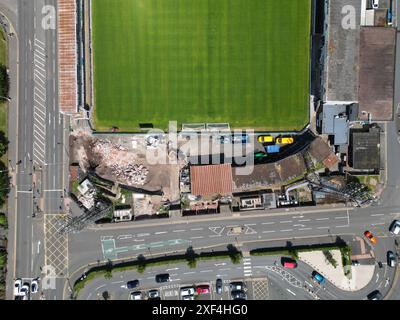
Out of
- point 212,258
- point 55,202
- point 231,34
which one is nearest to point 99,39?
point 231,34

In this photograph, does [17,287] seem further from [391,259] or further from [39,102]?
[391,259]

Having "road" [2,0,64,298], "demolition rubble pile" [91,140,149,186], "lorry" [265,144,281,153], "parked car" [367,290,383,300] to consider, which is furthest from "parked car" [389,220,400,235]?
"road" [2,0,64,298]

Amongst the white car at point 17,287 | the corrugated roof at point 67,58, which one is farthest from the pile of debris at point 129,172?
the white car at point 17,287

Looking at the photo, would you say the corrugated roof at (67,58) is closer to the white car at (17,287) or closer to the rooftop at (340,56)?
the white car at (17,287)

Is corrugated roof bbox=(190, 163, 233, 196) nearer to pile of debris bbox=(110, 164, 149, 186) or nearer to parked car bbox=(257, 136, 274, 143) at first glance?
parked car bbox=(257, 136, 274, 143)
